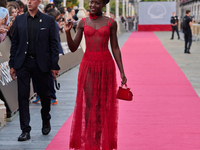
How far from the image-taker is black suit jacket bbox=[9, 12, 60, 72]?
5.01 m

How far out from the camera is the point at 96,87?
14.2 ft

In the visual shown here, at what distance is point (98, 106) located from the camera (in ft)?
14.4

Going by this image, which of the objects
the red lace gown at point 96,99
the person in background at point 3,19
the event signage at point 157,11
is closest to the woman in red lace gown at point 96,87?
the red lace gown at point 96,99

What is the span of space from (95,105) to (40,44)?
4.03ft

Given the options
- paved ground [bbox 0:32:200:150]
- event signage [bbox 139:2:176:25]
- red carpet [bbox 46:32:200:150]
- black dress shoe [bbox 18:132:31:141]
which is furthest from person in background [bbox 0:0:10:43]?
event signage [bbox 139:2:176:25]

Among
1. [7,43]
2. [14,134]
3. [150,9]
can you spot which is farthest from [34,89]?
[150,9]

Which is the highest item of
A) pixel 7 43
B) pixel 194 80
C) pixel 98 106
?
pixel 7 43

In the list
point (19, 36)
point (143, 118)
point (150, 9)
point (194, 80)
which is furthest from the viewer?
point (150, 9)

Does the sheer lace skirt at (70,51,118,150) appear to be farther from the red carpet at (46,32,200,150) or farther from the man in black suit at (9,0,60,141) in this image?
the man in black suit at (9,0,60,141)

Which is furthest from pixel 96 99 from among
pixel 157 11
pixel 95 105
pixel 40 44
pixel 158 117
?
pixel 157 11

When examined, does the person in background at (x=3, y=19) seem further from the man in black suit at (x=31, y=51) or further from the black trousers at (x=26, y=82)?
the black trousers at (x=26, y=82)

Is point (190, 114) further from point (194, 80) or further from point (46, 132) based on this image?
point (194, 80)

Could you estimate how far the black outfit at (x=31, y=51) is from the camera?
5.02 m

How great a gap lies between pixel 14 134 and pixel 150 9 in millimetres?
41518
